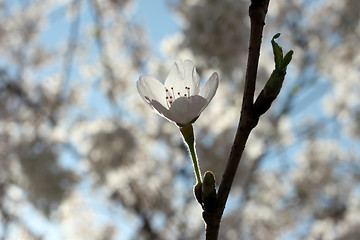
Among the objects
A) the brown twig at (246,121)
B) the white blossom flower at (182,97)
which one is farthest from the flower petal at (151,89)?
the brown twig at (246,121)

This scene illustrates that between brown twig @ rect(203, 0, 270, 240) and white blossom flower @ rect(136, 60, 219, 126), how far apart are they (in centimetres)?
9

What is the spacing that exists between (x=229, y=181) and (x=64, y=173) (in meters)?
2.97

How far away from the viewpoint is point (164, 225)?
326 cm

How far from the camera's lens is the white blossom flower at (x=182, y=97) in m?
0.62

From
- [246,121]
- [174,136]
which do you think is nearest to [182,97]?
[246,121]

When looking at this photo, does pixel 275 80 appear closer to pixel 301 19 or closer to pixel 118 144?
pixel 118 144

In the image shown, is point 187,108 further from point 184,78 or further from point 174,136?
point 174,136

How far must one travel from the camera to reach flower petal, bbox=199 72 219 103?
610 mm

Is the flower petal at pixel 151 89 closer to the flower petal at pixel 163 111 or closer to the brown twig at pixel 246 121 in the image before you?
the flower petal at pixel 163 111

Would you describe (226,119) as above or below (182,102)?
above

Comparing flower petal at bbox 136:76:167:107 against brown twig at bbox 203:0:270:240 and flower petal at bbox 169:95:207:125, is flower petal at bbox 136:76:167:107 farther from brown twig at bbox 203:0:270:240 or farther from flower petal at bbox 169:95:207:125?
brown twig at bbox 203:0:270:240

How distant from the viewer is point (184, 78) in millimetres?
729

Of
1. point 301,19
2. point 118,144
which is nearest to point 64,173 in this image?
point 118,144

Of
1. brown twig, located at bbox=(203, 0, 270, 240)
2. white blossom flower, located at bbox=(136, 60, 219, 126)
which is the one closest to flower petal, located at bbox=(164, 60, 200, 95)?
white blossom flower, located at bbox=(136, 60, 219, 126)
